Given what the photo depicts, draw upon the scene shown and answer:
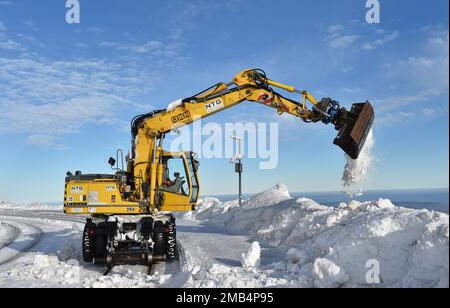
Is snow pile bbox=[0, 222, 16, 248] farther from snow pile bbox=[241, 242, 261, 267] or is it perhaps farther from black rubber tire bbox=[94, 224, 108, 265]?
snow pile bbox=[241, 242, 261, 267]

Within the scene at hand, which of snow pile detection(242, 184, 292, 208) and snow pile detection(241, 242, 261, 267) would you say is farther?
snow pile detection(242, 184, 292, 208)

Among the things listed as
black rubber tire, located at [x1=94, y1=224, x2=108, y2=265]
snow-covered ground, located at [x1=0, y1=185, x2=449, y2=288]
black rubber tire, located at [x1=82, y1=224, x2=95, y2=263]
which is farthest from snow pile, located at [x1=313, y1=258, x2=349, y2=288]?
black rubber tire, located at [x1=82, y1=224, x2=95, y2=263]

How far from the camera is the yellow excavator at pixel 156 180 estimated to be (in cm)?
1163

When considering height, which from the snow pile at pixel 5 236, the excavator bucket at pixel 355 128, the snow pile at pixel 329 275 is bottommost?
the snow pile at pixel 5 236

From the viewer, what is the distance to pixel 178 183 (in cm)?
1273

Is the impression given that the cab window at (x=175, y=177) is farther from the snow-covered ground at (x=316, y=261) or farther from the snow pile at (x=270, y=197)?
the snow pile at (x=270, y=197)

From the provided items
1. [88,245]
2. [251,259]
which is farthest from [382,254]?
[88,245]

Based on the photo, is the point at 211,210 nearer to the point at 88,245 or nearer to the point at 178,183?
the point at 178,183

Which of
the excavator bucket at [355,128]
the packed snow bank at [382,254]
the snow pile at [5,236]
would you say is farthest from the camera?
the snow pile at [5,236]

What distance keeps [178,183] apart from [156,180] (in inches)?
27.5

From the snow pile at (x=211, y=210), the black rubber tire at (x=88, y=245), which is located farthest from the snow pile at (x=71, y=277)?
the snow pile at (x=211, y=210)

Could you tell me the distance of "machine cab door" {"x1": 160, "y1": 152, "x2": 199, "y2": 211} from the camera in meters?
12.6

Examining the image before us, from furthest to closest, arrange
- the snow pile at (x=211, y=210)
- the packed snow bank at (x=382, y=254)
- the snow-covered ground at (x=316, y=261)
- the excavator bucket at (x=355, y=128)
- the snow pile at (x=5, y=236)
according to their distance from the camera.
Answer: the snow pile at (x=211, y=210) → the snow pile at (x=5, y=236) → the excavator bucket at (x=355, y=128) → the snow-covered ground at (x=316, y=261) → the packed snow bank at (x=382, y=254)
